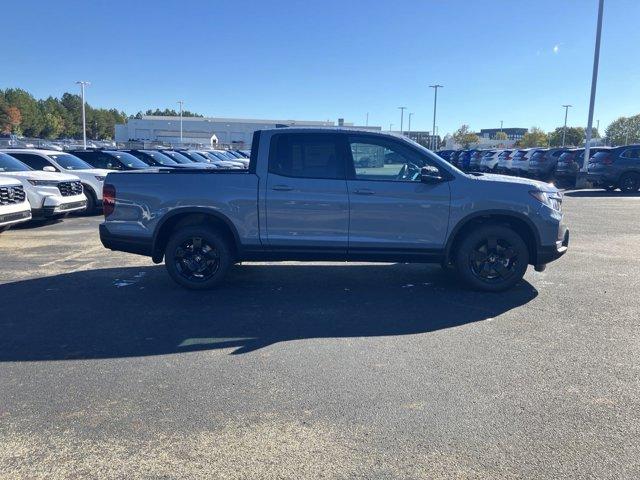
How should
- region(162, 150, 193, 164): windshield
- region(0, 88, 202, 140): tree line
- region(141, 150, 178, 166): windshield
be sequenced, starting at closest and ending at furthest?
region(141, 150, 178, 166): windshield < region(162, 150, 193, 164): windshield < region(0, 88, 202, 140): tree line

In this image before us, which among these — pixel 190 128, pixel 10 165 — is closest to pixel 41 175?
pixel 10 165

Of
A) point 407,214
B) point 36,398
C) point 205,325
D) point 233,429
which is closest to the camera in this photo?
point 233,429

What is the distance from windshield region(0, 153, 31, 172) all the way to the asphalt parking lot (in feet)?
19.4

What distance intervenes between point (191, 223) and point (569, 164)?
22.1 m

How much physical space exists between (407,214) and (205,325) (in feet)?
8.74

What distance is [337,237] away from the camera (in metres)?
6.40

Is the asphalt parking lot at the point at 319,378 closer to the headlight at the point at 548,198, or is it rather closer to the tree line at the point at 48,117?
the headlight at the point at 548,198

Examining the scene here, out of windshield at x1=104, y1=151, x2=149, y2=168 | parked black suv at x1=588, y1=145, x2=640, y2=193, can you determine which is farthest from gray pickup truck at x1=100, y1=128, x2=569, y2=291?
parked black suv at x1=588, y1=145, x2=640, y2=193

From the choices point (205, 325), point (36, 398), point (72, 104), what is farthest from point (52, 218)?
point (72, 104)

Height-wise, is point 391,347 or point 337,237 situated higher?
point 337,237

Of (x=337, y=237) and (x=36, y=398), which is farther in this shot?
(x=337, y=237)

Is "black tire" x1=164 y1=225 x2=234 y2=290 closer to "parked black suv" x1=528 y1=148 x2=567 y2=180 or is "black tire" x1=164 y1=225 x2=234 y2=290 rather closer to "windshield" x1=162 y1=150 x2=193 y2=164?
"windshield" x1=162 y1=150 x2=193 y2=164

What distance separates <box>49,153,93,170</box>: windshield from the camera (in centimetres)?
1399

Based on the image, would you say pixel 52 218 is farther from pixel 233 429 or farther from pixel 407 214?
pixel 233 429
